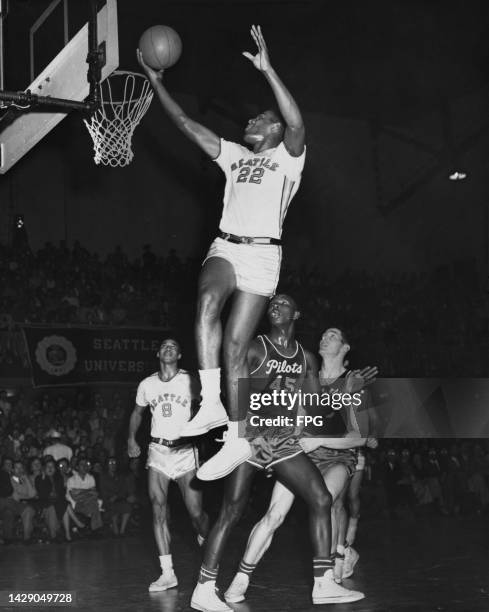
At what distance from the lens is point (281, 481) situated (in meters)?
7.30

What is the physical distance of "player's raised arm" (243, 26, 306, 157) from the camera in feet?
19.1

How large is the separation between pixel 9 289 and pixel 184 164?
257 inches

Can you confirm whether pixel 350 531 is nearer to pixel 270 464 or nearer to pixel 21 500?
pixel 270 464

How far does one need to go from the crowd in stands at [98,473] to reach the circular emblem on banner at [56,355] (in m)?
0.61

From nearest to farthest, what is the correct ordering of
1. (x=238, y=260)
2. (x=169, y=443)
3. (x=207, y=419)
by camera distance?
(x=207, y=419) < (x=238, y=260) < (x=169, y=443)

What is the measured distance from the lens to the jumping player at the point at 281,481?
7.01m

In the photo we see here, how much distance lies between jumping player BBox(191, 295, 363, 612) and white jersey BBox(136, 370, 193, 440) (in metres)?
2.00

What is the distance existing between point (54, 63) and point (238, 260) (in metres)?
3.15

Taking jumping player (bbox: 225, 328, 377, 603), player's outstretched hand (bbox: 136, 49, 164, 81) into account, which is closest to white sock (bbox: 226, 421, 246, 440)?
jumping player (bbox: 225, 328, 377, 603)

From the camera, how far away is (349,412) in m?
8.73

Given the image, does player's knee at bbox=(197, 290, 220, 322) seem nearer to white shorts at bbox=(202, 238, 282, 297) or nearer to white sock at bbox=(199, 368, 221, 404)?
white shorts at bbox=(202, 238, 282, 297)

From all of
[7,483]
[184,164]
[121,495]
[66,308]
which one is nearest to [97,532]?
[121,495]

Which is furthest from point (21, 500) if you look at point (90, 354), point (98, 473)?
point (90, 354)

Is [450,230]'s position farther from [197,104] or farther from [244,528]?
[244,528]
